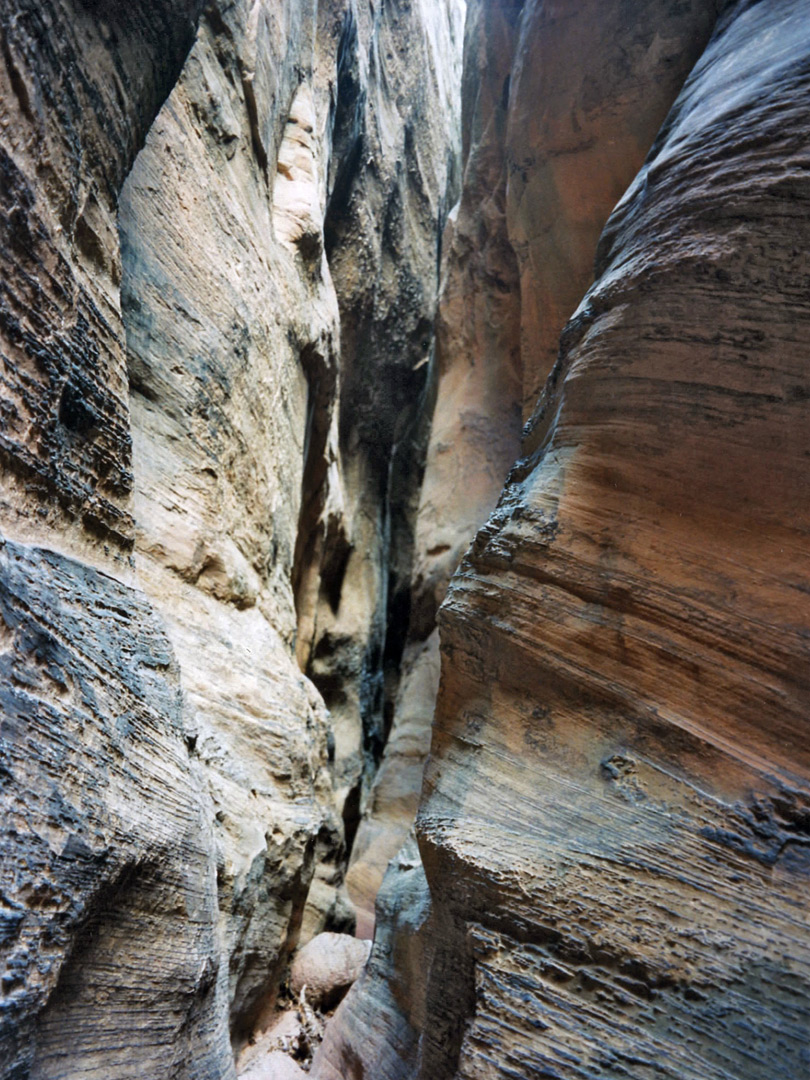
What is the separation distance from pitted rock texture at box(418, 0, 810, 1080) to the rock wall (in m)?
1.06

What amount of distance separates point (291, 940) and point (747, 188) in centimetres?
453

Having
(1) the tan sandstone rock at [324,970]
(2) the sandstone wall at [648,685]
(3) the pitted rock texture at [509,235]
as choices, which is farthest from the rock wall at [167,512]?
(3) the pitted rock texture at [509,235]

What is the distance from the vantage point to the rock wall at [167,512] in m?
1.89

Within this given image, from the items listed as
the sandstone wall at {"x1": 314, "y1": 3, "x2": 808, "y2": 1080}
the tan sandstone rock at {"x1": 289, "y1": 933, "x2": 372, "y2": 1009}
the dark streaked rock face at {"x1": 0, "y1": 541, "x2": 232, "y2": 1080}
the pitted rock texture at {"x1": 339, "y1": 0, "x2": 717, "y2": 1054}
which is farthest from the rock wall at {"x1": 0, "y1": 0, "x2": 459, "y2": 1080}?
the pitted rock texture at {"x1": 339, "y1": 0, "x2": 717, "y2": 1054}

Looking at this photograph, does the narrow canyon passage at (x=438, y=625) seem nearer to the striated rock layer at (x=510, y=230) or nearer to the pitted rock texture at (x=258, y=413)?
the pitted rock texture at (x=258, y=413)

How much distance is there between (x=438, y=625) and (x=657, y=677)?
3.78 feet

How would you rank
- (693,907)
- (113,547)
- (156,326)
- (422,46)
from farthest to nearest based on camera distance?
(422,46), (156,326), (113,547), (693,907)

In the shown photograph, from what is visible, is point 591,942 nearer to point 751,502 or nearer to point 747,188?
point 751,502

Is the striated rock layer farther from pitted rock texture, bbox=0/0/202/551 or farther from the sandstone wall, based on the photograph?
pitted rock texture, bbox=0/0/202/551

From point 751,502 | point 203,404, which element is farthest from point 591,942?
point 203,404

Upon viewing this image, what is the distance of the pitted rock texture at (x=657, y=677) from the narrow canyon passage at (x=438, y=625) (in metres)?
0.01

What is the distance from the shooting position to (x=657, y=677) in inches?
105

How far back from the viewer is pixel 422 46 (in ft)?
34.0

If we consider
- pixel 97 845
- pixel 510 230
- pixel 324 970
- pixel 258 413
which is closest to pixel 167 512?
pixel 258 413
